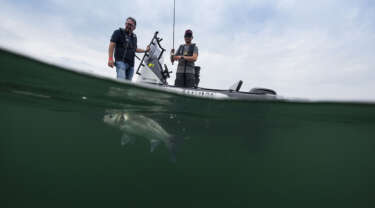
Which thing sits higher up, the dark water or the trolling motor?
the trolling motor

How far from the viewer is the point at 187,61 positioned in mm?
6855

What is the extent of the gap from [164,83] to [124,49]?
202 cm

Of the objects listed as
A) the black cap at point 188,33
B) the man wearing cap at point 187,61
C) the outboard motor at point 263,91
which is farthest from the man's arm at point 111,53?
the outboard motor at point 263,91

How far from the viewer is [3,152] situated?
42.4 feet

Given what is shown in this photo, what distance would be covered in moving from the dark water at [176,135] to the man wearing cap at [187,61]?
80cm

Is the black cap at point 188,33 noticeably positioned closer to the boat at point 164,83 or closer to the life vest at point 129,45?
the boat at point 164,83

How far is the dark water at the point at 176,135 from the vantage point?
5645mm

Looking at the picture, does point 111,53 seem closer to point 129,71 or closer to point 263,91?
point 129,71

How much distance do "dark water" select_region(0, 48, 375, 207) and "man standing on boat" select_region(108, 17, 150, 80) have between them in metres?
0.83

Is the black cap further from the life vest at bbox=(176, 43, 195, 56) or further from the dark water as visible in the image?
the dark water

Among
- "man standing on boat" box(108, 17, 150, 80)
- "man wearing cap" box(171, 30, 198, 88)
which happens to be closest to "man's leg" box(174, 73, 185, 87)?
"man wearing cap" box(171, 30, 198, 88)

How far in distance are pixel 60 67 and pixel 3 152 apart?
44.3 ft

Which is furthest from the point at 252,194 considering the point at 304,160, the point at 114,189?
the point at 114,189

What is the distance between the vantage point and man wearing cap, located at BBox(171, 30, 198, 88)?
679 cm
